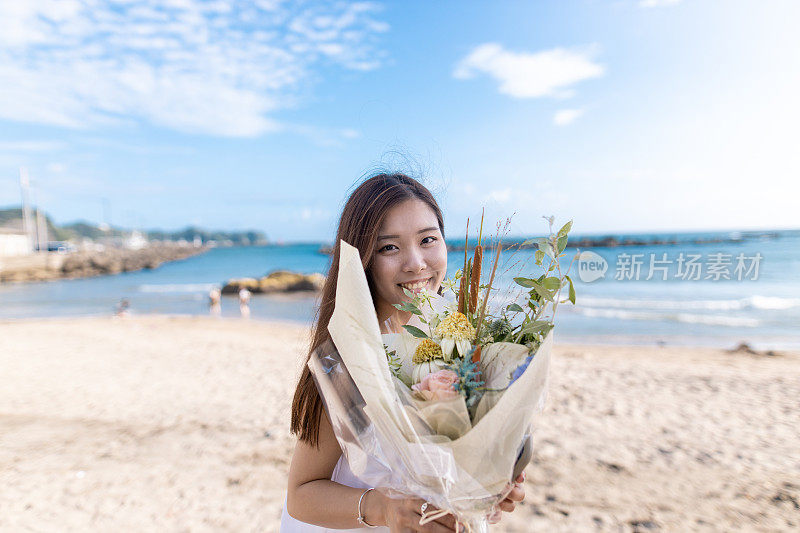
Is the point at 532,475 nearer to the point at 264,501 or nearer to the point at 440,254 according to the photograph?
the point at 264,501

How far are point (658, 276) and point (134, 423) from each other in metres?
24.6

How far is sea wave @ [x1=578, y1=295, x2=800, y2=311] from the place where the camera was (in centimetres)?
1677

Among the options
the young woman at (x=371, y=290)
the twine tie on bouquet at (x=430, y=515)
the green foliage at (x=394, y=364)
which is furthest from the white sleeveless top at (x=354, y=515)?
the green foliage at (x=394, y=364)

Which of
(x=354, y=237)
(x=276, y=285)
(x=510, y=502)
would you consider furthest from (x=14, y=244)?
(x=510, y=502)

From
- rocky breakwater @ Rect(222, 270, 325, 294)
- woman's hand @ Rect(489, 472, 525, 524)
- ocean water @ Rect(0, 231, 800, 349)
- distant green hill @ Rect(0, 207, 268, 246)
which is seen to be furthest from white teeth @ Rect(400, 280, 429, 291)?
distant green hill @ Rect(0, 207, 268, 246)

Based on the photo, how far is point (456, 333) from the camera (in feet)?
3.52

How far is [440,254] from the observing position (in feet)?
5.93

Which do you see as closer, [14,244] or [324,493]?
[324,493]

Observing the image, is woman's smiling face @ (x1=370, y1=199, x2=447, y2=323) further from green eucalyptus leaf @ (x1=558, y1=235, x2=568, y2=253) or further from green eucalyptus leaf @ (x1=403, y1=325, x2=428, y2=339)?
green eucalyptus leaf @ (x1=558, y1=235, x2=568, y2=253)

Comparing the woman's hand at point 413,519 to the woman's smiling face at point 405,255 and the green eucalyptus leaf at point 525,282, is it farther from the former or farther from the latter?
the woman's smiling face at point 405,255

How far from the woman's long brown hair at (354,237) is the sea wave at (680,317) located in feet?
50.3

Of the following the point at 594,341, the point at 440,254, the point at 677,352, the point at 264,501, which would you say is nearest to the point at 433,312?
the point at 440,254

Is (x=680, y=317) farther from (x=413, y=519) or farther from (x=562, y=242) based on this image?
(x=413, y=519)

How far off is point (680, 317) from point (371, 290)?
1628cm
